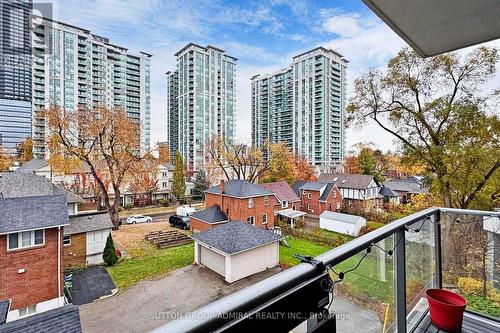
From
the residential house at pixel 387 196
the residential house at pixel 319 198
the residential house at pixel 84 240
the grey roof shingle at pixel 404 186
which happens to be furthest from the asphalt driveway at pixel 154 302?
the grey roof shingle at pixel 404 186

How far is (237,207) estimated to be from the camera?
11.2m

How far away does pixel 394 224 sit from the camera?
1125 millimetres

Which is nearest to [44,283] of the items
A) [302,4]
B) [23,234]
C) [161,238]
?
[23,234]

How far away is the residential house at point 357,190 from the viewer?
15.8 m

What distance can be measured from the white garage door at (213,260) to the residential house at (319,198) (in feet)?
31.3

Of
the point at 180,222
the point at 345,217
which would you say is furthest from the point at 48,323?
the point at 345,217

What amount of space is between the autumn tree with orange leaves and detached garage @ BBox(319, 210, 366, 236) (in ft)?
32.7

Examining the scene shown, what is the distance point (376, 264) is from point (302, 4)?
12.8m

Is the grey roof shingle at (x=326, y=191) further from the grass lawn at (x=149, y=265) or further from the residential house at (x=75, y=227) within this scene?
the residential house at (x=75, y=227)

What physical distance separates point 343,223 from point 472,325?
10.8m

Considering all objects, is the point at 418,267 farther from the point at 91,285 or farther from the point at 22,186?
the point at 22,186

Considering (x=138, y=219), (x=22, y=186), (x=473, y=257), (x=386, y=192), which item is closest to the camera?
(x=473, y=257)

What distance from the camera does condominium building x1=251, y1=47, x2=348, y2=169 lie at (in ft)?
102

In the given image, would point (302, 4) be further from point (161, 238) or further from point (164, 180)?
point (164, 180)
